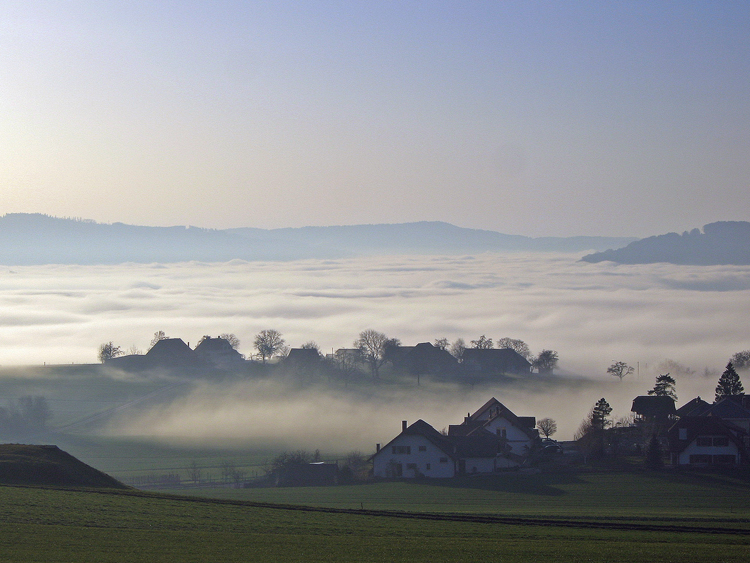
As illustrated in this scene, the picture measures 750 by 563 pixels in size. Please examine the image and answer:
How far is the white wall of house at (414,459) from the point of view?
69.2m

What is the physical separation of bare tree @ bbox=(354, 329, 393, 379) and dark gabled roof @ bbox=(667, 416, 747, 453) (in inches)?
2367

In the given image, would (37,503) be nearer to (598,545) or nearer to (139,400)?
(598,545)

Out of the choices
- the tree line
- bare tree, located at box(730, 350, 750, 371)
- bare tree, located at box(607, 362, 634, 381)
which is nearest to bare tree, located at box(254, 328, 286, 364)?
the tree line

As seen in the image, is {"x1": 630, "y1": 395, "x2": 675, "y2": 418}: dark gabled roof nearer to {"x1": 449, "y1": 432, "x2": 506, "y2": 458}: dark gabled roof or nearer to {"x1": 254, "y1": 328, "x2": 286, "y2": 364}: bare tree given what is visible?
{"x1": 449, "y1": 432, "x2": 506, "y2": 458}: dark gabled roof

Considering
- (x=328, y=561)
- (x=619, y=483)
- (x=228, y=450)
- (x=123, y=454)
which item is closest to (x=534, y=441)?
(x=619, y=483)

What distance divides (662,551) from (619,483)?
3028cm

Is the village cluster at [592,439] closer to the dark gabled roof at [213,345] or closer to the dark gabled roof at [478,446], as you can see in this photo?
the dark gabled roof at [478,446]

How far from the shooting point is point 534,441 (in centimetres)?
7862

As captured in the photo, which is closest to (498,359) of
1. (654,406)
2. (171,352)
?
(654,406)

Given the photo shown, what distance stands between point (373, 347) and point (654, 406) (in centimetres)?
4815

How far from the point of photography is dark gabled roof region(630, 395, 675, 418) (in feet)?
296

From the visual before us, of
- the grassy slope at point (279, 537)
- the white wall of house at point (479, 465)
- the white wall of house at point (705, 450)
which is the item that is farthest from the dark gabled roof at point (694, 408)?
the grassy slope at point (279, 537)

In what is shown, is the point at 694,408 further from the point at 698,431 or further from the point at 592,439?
the point at 698,431

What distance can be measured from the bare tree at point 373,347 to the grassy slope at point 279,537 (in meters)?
86.6
